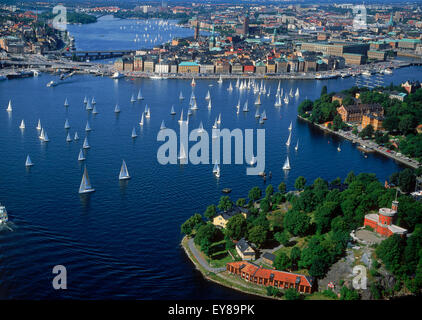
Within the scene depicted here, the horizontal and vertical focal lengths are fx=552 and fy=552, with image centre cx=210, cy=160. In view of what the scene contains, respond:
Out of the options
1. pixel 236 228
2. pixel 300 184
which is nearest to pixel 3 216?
pixel 236 228

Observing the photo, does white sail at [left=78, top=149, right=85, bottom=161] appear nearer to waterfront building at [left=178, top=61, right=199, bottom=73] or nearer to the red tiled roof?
the red tiled roof

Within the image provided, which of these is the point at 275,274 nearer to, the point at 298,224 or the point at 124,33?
Result: the point at 298,224

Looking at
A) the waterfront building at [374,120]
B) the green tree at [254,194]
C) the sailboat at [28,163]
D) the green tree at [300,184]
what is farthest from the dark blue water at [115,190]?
the waterfront building at [374,120]

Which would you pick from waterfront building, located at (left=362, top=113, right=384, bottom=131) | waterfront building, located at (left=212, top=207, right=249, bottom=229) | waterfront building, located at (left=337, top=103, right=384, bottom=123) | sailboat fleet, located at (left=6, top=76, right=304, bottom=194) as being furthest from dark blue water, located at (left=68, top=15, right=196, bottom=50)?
waterfront building, located at (left=212, top=207, right=249, bottom=229)

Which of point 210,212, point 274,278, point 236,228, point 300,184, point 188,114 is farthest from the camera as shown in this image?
point 188,114

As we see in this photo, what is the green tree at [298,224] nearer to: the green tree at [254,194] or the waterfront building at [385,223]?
the waterfront building at [385,223]

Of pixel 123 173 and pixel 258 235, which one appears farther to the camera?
pixel 123 173
